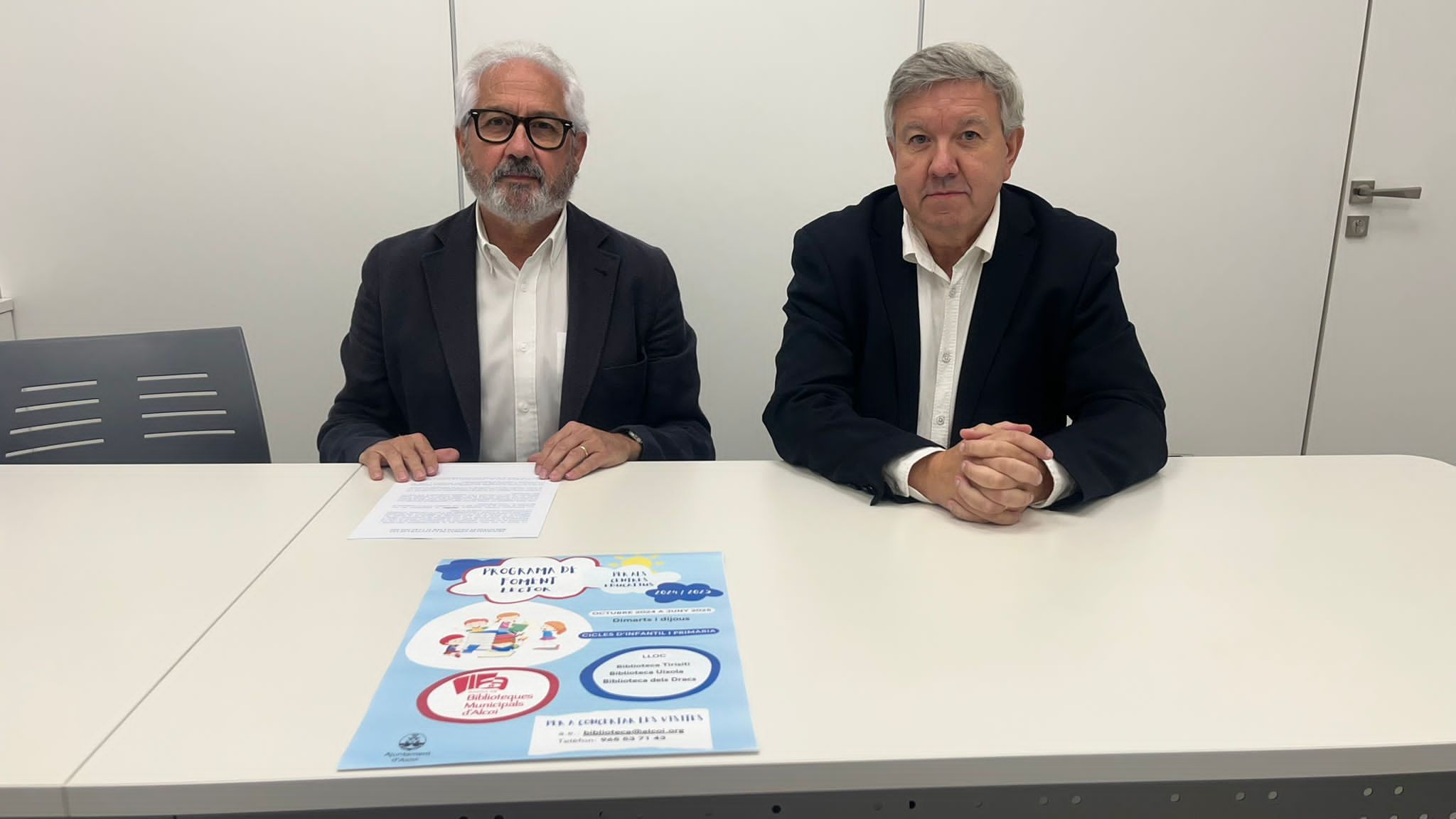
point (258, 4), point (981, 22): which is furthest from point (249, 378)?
point (981, 22)

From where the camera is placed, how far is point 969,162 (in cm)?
172

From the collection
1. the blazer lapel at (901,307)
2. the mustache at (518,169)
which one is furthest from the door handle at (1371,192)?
the mustache at (518,169)

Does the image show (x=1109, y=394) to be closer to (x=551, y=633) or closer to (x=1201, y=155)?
(x=551, y=633)

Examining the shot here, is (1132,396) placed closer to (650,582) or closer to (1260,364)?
(650,582)

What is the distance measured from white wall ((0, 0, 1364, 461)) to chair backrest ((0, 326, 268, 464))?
3.06 ft

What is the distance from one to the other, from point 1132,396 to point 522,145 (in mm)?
1295

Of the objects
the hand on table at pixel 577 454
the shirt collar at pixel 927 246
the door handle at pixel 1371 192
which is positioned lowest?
the hand on table at pixel 577 454

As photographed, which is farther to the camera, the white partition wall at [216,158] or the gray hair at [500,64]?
the white partition wall at [216,158]

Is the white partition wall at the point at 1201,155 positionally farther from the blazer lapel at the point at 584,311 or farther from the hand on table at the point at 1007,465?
the hand on table at the point at 1007,465

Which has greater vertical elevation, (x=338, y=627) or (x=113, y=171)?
(x=113, y=171)

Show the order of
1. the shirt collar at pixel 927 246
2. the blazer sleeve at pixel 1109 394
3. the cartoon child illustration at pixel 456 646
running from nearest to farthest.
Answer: the cartoon child illustration at pixel 456 646 < the blazer sleeve at pixel 1109 394 < the shirt collar at pixel 927 246

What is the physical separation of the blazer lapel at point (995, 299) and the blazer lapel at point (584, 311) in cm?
75

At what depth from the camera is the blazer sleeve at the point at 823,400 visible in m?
1.48

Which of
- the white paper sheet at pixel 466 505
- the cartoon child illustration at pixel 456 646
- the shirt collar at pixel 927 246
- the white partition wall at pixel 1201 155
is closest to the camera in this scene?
the cartoon child illustration at pixel 456 646
